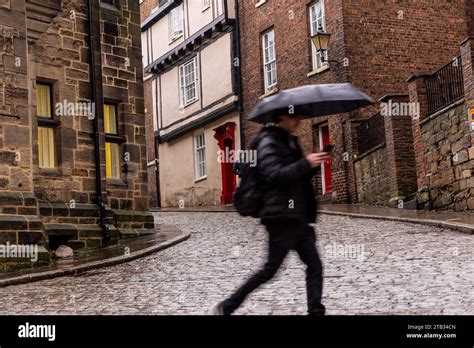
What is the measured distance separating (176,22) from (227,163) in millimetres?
6957

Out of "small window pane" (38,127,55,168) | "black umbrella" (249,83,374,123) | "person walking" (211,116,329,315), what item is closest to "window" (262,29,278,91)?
"small window pane" (38,127,55,168)

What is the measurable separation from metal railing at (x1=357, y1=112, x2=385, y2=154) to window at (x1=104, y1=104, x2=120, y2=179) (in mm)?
7215

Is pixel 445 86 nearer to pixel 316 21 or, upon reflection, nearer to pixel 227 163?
pixel 316 21

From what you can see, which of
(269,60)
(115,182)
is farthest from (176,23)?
(115,182)

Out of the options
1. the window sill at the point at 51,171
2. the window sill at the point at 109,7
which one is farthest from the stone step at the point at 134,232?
the window sill at the point at 109,7

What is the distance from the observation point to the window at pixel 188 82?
32.2 metres

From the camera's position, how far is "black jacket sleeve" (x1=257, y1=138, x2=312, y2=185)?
6309mm

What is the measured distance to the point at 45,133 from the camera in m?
16.2

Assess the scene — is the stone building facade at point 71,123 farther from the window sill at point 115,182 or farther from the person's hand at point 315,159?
the person's hand at point 315,159

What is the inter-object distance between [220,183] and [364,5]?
860 cm

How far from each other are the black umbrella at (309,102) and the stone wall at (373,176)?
48.8ft

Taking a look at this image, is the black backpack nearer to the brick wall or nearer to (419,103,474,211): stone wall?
(419,103,474,211): stone wall

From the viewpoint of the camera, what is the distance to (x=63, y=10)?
16.7m
